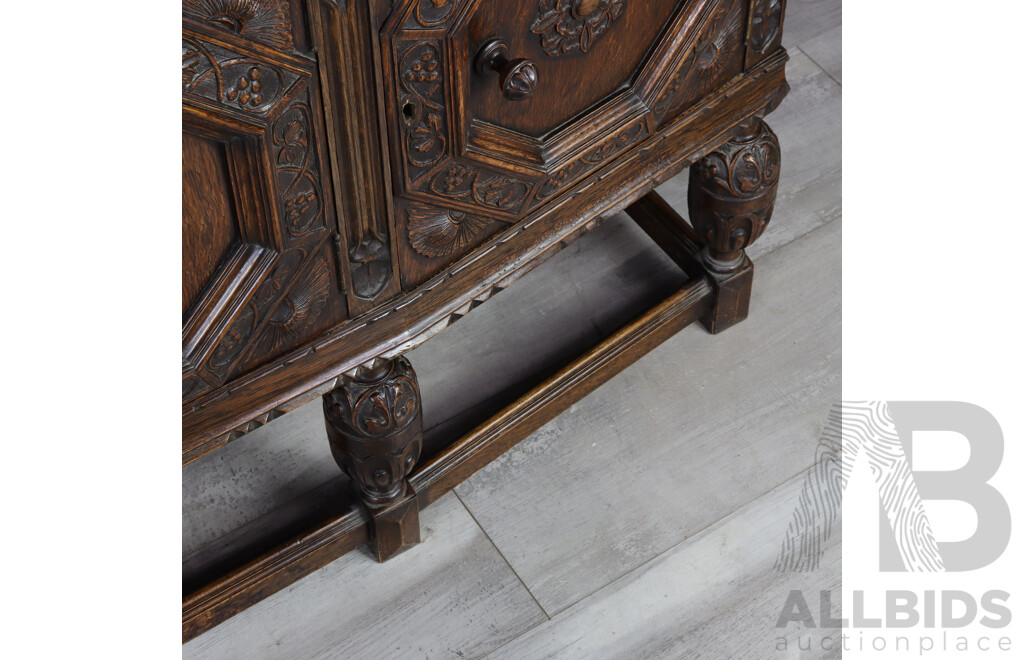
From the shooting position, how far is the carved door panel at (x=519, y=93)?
3.33 ft

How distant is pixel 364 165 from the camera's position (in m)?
1.03

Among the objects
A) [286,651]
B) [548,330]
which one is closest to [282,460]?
[286,651]

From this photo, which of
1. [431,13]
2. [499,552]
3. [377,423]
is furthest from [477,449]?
[431,13]

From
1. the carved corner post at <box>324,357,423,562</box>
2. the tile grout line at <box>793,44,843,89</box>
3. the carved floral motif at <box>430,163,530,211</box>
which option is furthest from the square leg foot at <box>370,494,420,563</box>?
the tile grout line at <box>793,44,843,89</box>

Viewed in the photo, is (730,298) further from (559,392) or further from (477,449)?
(477,449)

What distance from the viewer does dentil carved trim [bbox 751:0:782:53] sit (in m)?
1.29

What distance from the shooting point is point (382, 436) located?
1.31m

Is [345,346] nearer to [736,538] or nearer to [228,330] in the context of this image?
[228,330]

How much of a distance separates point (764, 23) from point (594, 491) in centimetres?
59

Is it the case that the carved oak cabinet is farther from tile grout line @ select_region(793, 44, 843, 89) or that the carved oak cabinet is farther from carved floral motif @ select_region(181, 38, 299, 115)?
tile grout line @ select_region(793, 44, 843, 89)

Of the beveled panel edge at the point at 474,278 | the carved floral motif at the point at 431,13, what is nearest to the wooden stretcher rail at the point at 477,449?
the beveled panel edge at the point at 474,278

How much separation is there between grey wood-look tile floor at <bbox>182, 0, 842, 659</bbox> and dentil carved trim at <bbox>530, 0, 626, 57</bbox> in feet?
2.00

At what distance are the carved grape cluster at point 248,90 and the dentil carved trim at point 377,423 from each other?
1.29ft

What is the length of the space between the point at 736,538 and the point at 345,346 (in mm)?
591
